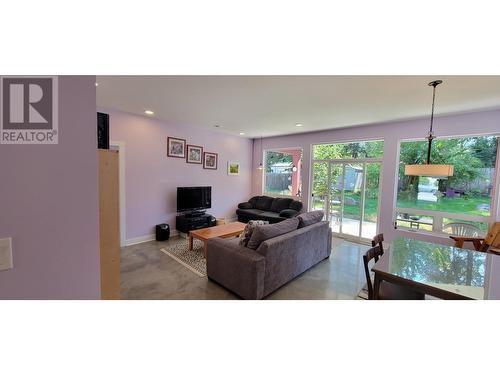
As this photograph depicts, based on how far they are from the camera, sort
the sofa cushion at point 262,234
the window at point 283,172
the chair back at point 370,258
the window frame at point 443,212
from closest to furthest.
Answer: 1. the chair back at point 370,258
2. the sofa cushion at point 262,234
3. the window frame at point 443,212
4. the window at point 283,172

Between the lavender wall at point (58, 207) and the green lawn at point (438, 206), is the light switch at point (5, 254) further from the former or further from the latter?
the green lawn at point (438, 206)

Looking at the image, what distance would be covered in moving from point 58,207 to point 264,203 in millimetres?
5338

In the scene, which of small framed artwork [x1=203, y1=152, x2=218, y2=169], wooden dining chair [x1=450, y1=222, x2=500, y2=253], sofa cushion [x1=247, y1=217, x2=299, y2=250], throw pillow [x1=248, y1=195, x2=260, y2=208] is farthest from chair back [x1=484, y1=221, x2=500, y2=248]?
small framed artwork [x1=203, y1=152, x2=218, y2=169]

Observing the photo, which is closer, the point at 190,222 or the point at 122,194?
the point at 122,194

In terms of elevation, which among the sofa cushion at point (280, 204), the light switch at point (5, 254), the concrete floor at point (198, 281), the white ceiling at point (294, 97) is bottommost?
the concrete floor at point (198, 281)

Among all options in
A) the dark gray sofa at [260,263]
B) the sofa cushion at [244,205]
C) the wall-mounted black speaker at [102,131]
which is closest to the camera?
the wall-mounted black speaker at [102,131]

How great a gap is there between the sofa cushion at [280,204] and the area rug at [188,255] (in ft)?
7.77

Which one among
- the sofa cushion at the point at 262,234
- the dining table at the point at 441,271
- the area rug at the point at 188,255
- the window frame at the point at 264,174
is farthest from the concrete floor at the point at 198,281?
the window frame at the point at 264,174

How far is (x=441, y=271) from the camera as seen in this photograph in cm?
166

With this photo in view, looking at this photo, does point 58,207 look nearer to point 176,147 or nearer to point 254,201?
point 176,147

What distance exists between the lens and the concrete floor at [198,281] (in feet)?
7.97

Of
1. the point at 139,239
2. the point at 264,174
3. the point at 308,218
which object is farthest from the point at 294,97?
the point at 139,239
